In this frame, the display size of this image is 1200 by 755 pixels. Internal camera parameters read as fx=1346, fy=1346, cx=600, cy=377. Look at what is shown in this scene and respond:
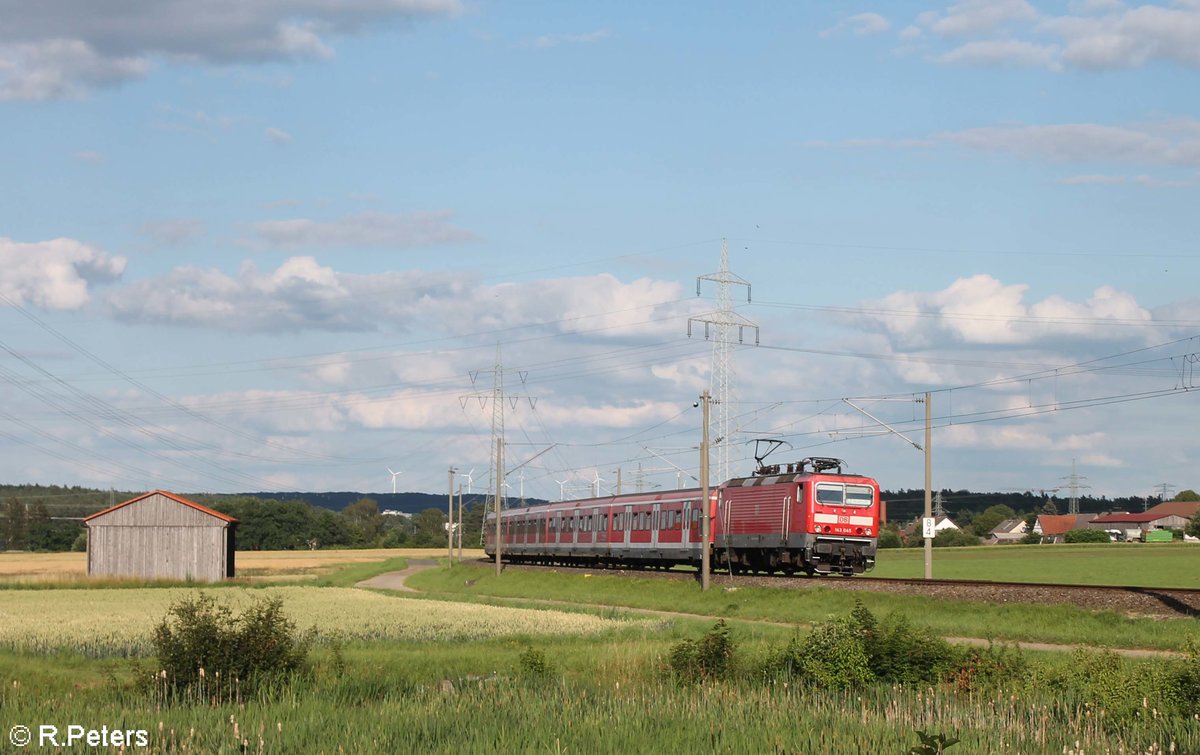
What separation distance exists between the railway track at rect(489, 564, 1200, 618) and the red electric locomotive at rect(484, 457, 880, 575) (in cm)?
290

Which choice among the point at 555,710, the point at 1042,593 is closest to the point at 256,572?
the point at 1042,593

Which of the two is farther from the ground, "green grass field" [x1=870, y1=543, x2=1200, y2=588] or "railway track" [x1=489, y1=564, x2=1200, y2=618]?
"railway track" [x1=489, y1=564, x2=1200, y2=618]

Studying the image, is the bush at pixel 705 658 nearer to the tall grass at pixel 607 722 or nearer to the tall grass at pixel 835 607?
the tall grass at pixel 607 722

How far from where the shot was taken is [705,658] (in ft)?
74.0

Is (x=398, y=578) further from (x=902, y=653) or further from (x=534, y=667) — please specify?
(x=902, y=653)

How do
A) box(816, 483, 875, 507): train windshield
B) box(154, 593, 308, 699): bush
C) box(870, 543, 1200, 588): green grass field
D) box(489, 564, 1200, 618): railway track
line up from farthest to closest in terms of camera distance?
box(870, 543, 1200, 588): green grass field
box(816, 483, 875, 507): train windshield
box(489, 564, 1200, 618): railway track
box(154, 593, 308, 699): bush

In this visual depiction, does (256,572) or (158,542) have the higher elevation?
(158,542)

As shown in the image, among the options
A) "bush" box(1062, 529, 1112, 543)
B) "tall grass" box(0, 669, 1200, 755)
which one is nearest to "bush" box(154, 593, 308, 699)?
"tall grass" box(0, 669, 1200, 755)

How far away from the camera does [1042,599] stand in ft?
120

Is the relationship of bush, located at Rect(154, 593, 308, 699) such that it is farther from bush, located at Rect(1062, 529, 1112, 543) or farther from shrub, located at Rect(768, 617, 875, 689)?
bush, located at Rect(1062, 529, 1112, 543)

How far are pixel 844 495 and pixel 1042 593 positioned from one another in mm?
13851

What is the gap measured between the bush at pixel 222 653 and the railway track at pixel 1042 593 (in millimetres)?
22310

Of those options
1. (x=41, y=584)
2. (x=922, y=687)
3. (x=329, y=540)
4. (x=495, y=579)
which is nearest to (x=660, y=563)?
(x=495, y=579)

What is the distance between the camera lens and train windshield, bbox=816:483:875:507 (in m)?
49.8
